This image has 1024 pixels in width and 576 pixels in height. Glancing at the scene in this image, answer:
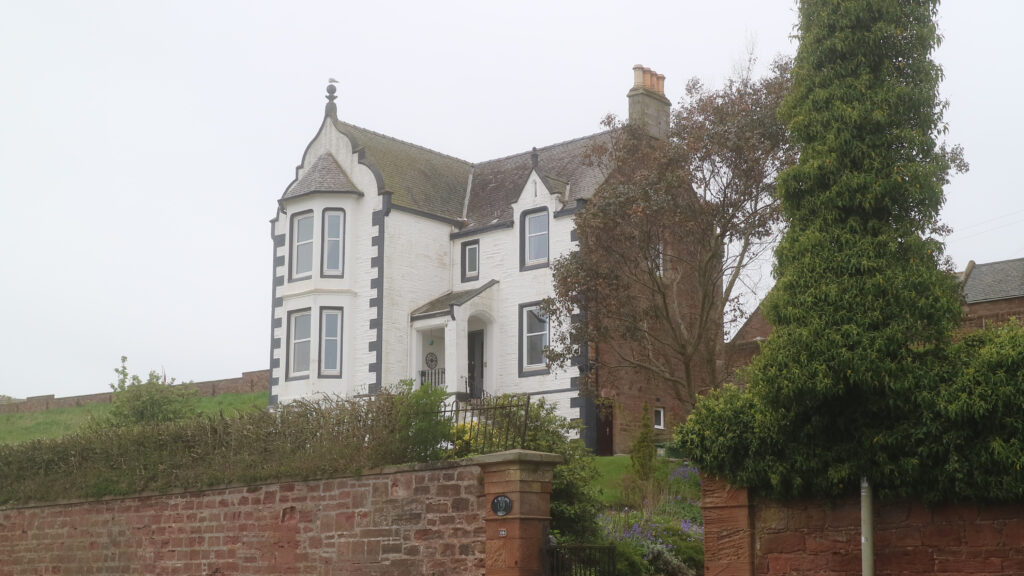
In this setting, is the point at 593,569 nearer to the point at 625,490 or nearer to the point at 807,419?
the point at 807,419

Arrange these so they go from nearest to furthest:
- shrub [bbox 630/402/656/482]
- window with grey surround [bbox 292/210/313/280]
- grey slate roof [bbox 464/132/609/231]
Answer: shrub [bbox 630/402/656/482]
grey slate roof [bbox 464/132/609/231]
window with grey surround [bbox 292/210/313/280]

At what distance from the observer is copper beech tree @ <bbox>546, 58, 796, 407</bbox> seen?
23219 millimetres

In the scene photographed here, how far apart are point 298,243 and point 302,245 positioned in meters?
0.15

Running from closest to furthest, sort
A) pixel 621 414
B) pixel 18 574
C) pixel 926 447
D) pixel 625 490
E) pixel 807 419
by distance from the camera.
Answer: pixel 926 447 → pixel 807 419 → pixel 18 574 → pixel 625 490 → pixel 621 414

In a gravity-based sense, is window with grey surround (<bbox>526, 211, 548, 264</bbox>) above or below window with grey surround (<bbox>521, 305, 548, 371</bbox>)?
above

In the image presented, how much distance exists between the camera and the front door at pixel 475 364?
31.8m

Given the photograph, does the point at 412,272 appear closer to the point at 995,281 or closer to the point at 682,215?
the point at 682,215

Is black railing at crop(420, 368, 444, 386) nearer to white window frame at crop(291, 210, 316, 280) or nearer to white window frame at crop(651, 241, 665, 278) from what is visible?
white window frame at crop(291, 210, 316, 280)

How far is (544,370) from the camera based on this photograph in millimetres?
30203

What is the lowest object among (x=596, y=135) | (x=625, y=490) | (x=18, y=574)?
(x=18, y=574)

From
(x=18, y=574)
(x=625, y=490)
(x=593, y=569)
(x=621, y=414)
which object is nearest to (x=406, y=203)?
(x=621, y=414)

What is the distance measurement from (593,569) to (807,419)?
3659 millimetres

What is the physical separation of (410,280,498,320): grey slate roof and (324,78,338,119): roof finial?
6.31m

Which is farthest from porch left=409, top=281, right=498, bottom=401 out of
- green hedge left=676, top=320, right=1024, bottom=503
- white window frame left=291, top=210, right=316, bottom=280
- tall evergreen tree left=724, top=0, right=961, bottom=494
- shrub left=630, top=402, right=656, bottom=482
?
tall evergreen tree left=724, top=0, right=961, bottom=494
